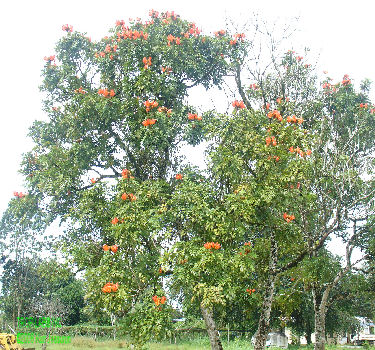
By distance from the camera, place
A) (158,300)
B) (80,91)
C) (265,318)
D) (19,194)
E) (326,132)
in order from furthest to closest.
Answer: (326,132), (19,194), (80,91), (265,318), (158,300)

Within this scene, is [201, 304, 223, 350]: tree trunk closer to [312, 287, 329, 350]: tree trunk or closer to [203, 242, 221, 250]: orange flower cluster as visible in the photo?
[203, 242, 221, 250]: orange flower cluster

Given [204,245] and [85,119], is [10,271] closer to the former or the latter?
[85,119]

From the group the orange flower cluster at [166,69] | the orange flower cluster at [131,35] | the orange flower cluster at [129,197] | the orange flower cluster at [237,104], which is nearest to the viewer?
the orange flower cluster at [129,197]

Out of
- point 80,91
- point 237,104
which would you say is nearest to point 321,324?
point 237,104

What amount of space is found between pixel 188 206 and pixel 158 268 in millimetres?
1680

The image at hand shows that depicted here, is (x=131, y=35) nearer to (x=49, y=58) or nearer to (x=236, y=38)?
(x=49, y=58)

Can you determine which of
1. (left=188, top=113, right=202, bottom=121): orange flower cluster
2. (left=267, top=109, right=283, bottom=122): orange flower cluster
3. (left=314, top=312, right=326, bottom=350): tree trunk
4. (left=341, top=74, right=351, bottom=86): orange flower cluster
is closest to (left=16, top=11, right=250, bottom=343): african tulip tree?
(left=188, top=113, right=202, bottom=121): orange flower cluster

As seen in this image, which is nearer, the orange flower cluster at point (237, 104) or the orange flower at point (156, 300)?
the orange flower at point (156, 300)

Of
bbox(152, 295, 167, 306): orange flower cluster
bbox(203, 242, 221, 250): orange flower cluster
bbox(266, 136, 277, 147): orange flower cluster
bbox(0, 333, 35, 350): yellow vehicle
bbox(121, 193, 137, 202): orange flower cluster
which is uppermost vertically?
bbox(266, 136, 277, 147): orange flower cluster

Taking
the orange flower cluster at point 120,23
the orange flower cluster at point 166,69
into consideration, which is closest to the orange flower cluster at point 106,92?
the orange flower cluster at point 166,69

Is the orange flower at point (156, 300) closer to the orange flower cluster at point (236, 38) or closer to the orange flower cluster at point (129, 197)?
the orange flower cluster at point (129, 197)

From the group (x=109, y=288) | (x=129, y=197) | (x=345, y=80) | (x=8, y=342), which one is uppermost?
(x=345, y=80)

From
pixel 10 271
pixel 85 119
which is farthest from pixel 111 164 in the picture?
pixel 10 271

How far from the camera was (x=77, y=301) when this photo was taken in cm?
3325
